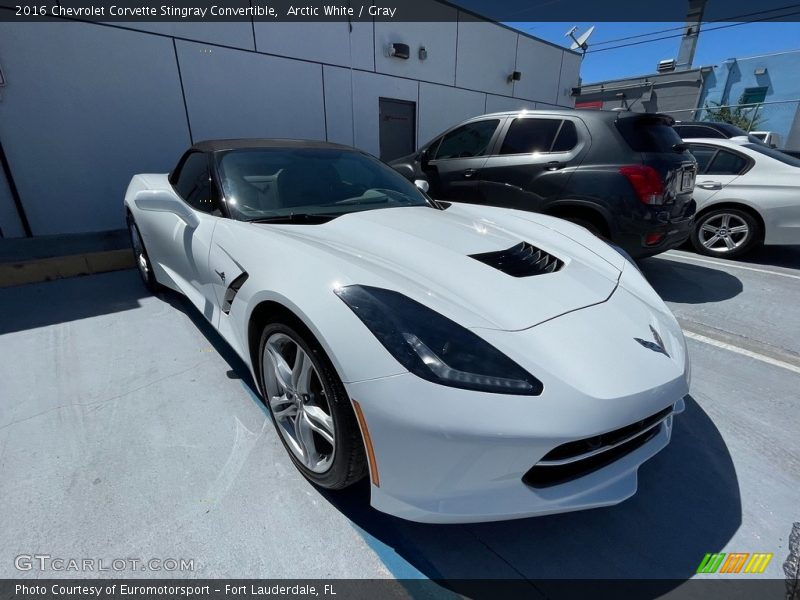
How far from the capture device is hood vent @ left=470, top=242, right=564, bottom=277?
172 centimetres

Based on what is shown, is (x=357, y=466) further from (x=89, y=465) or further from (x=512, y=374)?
(x=89, y=465)

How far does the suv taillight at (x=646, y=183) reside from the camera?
3242mm

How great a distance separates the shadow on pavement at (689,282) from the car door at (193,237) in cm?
388

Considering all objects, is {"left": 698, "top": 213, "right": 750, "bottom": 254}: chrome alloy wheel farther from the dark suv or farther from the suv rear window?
the suv rear window

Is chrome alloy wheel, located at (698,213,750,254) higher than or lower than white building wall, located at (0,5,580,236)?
lower

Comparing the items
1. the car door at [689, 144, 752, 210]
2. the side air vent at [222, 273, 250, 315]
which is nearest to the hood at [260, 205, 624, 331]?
the side air vent at [222, 273, 250, 315]

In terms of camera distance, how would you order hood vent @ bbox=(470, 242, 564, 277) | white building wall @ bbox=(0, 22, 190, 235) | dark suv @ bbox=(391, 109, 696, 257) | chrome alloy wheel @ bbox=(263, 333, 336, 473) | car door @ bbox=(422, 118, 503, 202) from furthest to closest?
1. white building wall @ bbox=(0, 22, 190, 235)
2. car door @ bbox=(422, 118, 503, 202)
3. dark suv @ bbox=(391, 109, 696, 257)
4. hood vent @ bbox=(470, 242, 564, 277)
5. chrome alloy wheel @ bbox=(263, 333, 336, 473)

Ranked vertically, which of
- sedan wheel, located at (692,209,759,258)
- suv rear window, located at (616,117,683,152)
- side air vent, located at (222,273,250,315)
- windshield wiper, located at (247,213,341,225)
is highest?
suv rear window, located at (616,117,683,152)

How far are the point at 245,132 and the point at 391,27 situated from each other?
3812 mm

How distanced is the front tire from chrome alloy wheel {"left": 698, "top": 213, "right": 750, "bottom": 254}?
5.58 metres

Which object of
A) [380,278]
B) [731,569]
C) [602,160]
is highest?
[602,160]

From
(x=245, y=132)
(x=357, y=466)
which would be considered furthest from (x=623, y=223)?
(x=245, y=132)

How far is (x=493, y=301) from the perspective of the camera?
1.42 meters

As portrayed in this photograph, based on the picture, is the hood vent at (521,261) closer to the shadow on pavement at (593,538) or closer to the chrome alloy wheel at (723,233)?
the shadow on pavement at (593,538)
